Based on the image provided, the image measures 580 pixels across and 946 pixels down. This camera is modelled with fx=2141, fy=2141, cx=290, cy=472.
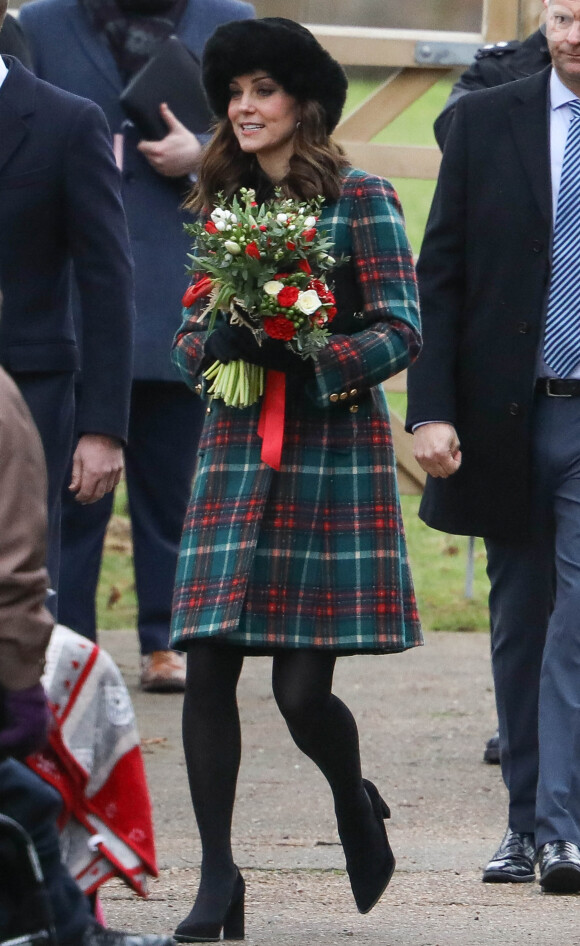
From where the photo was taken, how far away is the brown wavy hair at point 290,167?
4.68m

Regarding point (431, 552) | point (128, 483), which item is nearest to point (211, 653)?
point (128, 483)

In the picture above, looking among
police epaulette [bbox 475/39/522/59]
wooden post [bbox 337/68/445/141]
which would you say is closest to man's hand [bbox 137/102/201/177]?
police epaulette [bbox 475/39/522/59]

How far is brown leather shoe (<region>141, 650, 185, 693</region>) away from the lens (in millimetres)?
7352

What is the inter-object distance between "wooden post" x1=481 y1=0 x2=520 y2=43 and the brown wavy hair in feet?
15.0

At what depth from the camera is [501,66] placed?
20.9 ft

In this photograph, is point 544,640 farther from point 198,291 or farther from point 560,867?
point 198,291

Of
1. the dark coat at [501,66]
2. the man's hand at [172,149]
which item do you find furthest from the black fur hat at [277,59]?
the man's hand at [172,149]

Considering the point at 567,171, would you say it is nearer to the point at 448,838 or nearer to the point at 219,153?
the point at 219,153

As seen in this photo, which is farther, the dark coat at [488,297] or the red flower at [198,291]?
the dark coat at [488,297]

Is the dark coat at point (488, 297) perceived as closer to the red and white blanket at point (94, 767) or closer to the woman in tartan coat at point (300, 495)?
the woman in tartan coat at point (300, 495)

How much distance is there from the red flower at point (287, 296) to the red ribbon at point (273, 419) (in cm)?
24

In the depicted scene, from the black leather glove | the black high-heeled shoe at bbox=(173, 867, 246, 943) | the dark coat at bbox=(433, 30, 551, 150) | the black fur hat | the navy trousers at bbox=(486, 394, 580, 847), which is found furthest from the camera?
the dark coat at bbox=(433, 30, 551, 150)

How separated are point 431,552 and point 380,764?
4221mm

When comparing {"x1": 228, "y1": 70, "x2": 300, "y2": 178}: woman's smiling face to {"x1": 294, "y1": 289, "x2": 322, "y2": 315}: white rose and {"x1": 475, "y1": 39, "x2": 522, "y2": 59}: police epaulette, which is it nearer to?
{"x1": 294, "y1": 289, "x2": 322, "y2": 315}: white rose
